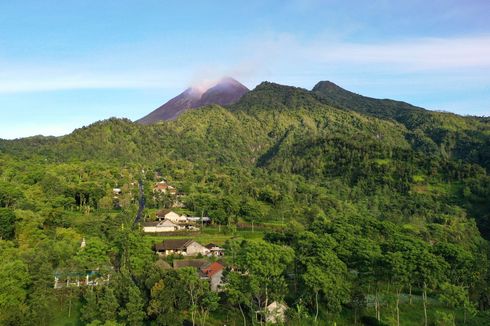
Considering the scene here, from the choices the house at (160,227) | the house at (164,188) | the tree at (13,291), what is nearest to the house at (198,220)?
the house at (160,227)

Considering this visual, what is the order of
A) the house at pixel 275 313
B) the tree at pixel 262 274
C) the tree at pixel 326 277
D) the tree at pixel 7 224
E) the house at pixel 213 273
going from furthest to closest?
1. the tree at pixel 7 224
2. the house at pixel 213 273
3. the tree at pixel 326 277
4. the tree at pixel 262 274
5. the house at pixel 275 313

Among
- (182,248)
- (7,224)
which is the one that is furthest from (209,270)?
(7,224)

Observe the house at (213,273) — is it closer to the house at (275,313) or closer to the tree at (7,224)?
the house at (275,313)

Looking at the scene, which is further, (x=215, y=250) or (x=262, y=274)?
(x=215, y=250)

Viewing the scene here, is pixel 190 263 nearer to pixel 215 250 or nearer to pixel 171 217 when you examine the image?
pixel 215 250

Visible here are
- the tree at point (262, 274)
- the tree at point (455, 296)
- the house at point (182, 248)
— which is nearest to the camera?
the tree at point (262, 274)
